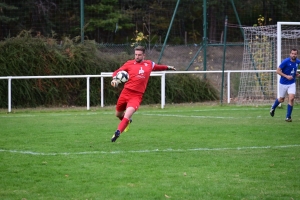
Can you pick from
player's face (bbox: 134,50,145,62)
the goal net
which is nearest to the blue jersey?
the goal net

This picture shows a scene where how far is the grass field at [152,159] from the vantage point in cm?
719

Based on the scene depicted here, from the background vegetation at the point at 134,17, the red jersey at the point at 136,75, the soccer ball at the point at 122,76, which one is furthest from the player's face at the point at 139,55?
the background vegetation at the point at 134,17

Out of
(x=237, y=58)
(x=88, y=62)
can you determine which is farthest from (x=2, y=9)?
(x=237, y=58)

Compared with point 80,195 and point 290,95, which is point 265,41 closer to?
point 290,95

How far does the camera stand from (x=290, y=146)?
10.9m

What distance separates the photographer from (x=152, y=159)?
9453mm

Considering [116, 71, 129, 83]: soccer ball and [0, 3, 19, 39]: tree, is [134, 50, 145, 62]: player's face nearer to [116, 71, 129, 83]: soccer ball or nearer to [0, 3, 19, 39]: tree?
[116, 71, 129, 83]: soccer ball

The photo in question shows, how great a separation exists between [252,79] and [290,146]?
1223 cm

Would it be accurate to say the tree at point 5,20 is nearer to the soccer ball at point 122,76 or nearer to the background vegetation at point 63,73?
the background vegetation at point 63,73

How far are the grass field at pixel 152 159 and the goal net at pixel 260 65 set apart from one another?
6116 millimetres

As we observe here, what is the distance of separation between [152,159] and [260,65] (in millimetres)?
14676

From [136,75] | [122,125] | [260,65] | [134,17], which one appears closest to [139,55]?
[136,75]

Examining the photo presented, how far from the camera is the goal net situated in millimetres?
22109

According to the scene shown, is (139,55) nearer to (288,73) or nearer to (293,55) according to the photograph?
(293,55)
